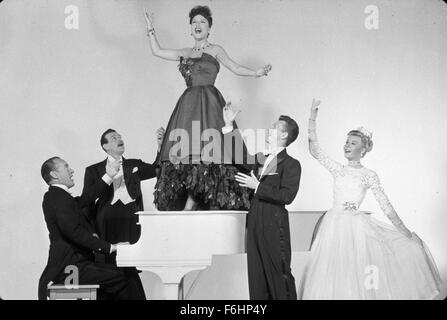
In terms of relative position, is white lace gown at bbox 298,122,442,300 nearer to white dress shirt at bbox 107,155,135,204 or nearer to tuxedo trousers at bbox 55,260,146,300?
tuxedo trousers at bbox 55,260,146,300

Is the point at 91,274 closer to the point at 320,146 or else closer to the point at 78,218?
the point at 78,218

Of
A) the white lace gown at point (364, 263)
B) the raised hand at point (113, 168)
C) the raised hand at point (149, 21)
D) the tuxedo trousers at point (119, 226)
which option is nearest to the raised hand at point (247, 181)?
the white lace gown at point (364, 263)

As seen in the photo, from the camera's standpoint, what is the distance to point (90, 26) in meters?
7.20

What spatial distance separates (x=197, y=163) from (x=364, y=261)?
1280mm

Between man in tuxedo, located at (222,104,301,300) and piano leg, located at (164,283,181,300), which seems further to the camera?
man in tuxedo, located at (222,104,301,300)

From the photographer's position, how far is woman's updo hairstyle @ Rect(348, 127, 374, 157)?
6.83 m

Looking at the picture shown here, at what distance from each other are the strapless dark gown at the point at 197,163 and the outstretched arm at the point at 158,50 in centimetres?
22

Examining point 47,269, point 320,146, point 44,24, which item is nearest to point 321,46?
point 320,146

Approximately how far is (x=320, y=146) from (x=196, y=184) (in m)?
1.17

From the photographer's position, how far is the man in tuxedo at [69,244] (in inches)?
256

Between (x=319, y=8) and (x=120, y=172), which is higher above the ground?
(x=319, y=8)

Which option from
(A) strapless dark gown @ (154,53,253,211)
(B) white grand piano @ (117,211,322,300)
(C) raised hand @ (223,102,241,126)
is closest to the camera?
(B) white grand piano @ (117,211,322,300)

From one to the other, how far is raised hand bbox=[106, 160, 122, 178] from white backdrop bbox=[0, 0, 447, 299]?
23cm

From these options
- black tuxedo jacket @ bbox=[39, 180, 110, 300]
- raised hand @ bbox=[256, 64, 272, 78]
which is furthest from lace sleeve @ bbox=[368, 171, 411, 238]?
black tuxedo jacket @ bbox=[39, 180, 110, 300]
